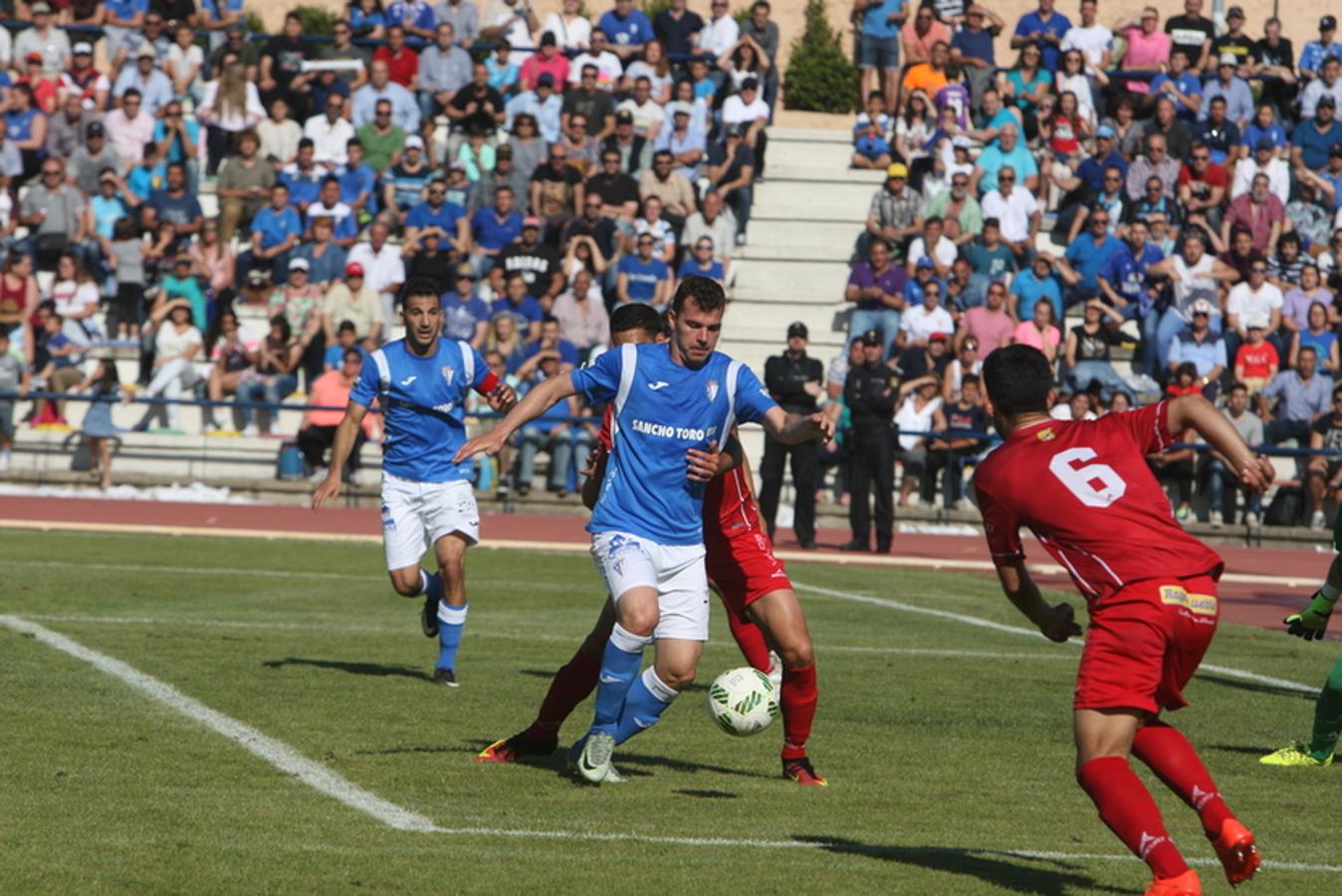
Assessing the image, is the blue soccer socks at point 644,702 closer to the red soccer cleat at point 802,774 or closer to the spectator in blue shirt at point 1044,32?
the red soccer cleat at point 802,774

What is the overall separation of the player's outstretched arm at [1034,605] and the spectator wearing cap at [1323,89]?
79.4 ft

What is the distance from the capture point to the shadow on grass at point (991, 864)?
666 cm

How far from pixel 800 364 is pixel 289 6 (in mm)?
23468

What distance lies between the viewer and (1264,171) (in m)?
27.6

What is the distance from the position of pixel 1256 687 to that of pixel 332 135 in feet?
61.3

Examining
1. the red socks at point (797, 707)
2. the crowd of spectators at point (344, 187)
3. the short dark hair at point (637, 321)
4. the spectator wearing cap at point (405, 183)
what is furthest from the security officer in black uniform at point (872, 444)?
the red socks at point (797, 707)

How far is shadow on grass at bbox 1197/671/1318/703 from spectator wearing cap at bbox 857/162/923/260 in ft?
48.0

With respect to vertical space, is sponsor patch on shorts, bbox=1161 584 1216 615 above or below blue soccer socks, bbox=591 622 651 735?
above

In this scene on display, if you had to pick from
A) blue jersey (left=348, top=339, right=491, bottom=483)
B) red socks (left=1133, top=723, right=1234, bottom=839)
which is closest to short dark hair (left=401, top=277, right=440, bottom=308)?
blue jersey (left=348, top=339, right=491, bottom=483)

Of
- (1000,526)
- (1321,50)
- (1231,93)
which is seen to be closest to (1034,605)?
(1000,526)

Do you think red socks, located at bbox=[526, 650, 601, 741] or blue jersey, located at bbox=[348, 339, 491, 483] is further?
blue jersey, located at bbox=[348, 339, 491, 483]

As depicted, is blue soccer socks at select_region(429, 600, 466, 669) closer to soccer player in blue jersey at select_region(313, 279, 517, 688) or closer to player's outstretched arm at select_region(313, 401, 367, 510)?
soccer player in blue jersey at select_region(313, 279, 517, 688)

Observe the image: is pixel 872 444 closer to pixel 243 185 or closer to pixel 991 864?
pixel 243 185

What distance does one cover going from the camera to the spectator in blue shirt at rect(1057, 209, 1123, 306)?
26375mm
